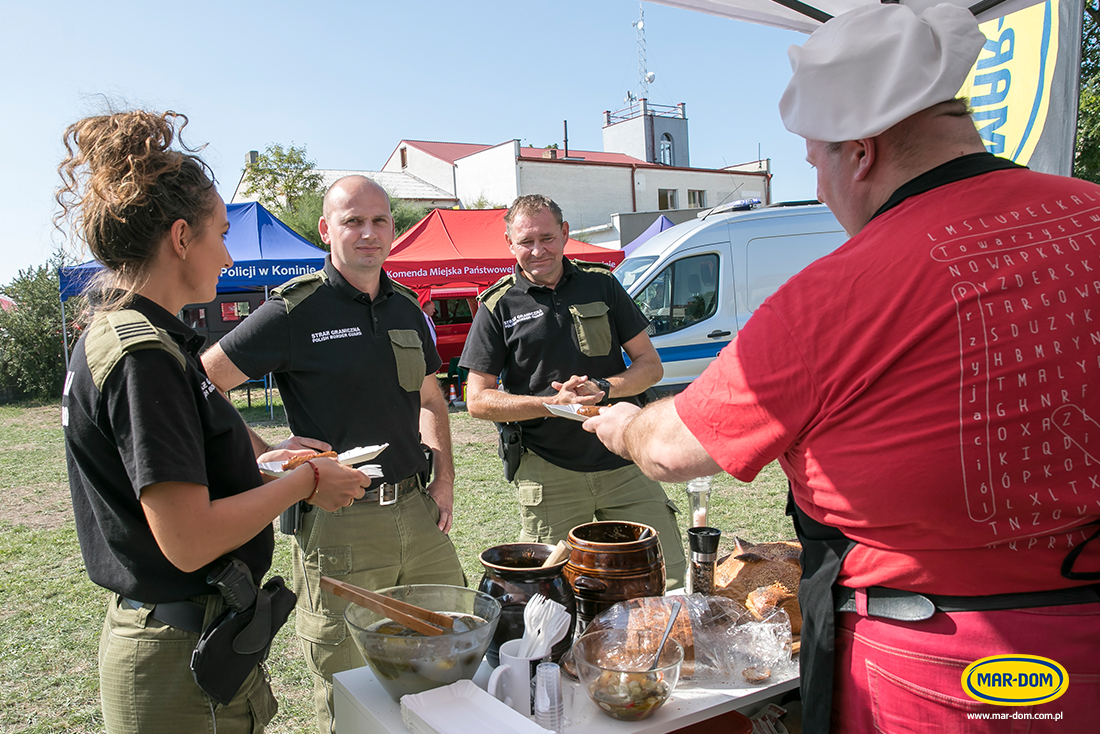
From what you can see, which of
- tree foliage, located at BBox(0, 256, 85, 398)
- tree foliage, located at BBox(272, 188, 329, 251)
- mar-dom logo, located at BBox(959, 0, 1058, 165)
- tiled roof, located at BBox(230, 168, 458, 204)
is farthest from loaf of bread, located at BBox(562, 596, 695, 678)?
tiled roof, located at BBox(230, 168, 458, 204)

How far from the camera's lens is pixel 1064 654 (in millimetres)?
1182

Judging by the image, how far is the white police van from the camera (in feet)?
28.7

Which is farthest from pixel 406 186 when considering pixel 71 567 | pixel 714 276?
pixel 71 567

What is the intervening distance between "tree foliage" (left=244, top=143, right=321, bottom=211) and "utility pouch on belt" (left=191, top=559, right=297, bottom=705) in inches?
1047

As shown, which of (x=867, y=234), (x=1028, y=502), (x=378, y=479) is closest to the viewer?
(x=1028, y=502)

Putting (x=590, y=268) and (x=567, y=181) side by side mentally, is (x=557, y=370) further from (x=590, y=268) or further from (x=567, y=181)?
(x=567, y=181)

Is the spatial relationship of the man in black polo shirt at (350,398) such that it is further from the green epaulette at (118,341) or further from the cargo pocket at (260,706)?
the green epaulette at (118,341)

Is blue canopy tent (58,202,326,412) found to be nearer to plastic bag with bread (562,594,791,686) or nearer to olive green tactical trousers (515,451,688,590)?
olive green tactical trousers (515,451,688,590)

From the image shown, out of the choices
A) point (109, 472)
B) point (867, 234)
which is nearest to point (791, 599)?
point (867, 234)

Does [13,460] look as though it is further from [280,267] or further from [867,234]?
[867,234]

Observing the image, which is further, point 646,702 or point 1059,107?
point 1059,107

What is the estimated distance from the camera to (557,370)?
3281 millimetres

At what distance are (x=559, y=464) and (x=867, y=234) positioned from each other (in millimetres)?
2109

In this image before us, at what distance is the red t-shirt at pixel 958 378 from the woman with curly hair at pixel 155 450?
3.82 ft
